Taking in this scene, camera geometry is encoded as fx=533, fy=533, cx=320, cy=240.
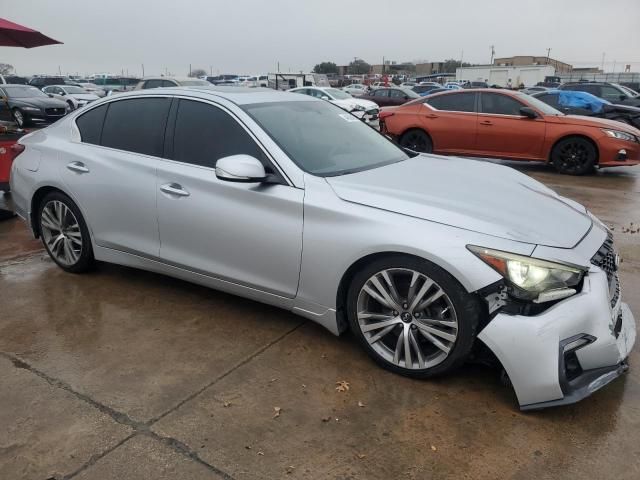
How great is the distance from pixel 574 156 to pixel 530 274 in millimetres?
7430

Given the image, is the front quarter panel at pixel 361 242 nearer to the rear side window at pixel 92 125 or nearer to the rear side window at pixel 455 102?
the rear side window at pixel 92 125

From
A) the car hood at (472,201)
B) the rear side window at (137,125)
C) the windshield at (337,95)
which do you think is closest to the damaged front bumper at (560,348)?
the car hood at (472,201)

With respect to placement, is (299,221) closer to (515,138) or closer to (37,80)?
(515,138)

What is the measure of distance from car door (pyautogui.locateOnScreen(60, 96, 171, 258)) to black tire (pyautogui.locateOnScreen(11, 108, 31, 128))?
50.6 feet

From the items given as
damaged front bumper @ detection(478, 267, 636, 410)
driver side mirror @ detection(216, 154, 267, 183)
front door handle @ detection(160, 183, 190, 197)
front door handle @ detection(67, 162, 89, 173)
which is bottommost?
damaged front bumper @ detection(478, 267, 636, 410)

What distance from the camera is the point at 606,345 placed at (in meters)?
2.55

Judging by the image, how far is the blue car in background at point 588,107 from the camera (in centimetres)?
1351

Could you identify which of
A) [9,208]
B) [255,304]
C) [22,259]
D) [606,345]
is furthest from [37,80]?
[606,345]

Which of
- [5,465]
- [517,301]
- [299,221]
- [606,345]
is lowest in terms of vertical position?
[5,465]

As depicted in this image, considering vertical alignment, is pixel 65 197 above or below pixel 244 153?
below

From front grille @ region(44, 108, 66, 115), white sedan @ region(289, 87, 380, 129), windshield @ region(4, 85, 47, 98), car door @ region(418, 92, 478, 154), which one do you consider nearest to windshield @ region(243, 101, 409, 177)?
car door @ region(418, 92, 478, 154)

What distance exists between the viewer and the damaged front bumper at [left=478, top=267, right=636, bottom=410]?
8.11 ft

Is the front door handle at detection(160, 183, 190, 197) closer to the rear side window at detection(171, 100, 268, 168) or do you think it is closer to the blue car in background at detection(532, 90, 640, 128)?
the rear side window at detection(171, 100, 268, 168)

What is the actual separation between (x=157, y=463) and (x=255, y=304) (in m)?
1.68
